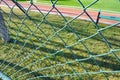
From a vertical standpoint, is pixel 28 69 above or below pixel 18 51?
below

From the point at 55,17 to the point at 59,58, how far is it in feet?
16.6

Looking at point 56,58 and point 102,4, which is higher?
point 102,4

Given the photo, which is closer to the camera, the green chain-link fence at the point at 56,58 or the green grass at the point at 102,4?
the green chain-link fence at the point at 56,58

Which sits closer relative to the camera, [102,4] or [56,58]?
[56,58]

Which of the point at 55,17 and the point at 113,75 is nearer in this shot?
the point at 113,75

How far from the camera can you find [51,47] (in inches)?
253

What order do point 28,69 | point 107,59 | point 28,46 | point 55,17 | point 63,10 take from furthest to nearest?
point 63,10
point 55,17
point 28,46
point 107,59
point 28,69

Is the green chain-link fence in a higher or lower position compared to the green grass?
lower

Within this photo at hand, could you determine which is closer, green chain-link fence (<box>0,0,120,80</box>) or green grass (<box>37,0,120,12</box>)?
green chain-link fence (<box>0,0,120,80</box>)

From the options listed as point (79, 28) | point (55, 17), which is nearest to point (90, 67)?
point (79, 28)

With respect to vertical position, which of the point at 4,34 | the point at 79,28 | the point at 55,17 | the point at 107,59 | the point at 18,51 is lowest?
the point at 107,59

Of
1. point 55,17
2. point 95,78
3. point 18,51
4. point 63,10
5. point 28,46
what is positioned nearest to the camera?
point 95,78

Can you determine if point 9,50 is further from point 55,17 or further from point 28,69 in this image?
point 55,17

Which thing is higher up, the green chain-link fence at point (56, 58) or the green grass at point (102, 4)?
the green grass at point (102, 4)
